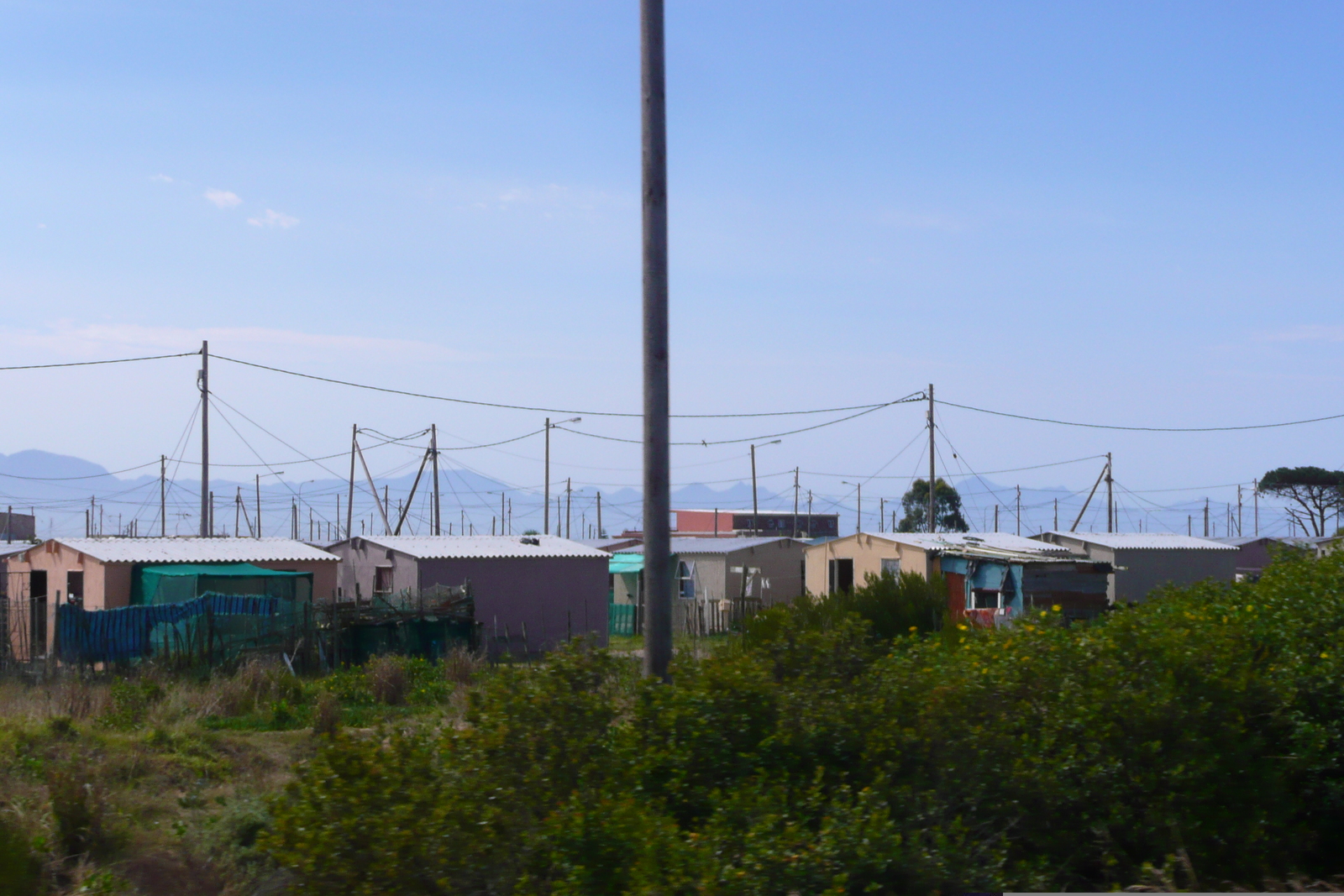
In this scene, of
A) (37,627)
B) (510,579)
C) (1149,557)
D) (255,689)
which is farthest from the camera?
(1149,557)

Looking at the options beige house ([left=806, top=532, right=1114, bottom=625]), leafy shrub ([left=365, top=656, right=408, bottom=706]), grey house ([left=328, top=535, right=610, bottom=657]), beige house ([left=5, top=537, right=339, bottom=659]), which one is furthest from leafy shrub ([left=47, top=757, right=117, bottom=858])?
grey house ([left=328, top=535, right=610, bottom=657])

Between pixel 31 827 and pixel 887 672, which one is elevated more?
pixel 887 672

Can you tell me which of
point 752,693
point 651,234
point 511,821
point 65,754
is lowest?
point 65,754

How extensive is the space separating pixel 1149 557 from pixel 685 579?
1459 centimetres

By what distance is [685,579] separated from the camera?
1451 inches

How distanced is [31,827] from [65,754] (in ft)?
10.4

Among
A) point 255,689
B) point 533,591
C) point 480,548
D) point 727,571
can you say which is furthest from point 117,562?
point 727,571

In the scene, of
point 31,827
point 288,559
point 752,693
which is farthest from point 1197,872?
point 288,559

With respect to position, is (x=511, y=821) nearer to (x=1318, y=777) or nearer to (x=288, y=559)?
(x=1318, y=777)

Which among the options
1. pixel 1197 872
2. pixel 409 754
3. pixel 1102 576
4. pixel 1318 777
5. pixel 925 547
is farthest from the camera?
pixel 925 547

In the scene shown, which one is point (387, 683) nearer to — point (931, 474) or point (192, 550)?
point (192, 550)

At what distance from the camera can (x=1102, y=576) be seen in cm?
2684

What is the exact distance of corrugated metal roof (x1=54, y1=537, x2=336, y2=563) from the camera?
990 inches

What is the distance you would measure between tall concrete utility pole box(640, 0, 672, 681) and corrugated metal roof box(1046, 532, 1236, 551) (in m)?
32.2
